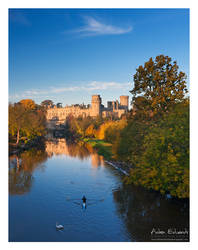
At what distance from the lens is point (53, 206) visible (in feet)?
64.9

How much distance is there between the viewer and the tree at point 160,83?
2898 cm

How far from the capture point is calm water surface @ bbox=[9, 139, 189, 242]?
15367 mm

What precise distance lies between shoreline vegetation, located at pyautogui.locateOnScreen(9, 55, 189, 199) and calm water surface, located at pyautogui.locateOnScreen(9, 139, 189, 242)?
1374 mm

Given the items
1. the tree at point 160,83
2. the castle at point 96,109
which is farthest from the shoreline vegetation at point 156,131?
the castle at point 96,109

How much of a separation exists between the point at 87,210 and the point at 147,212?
440cm

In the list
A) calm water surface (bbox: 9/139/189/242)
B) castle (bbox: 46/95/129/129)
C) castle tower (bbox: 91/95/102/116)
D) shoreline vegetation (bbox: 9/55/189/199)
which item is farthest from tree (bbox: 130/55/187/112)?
castle tower (bbox: 91/95/102/116)

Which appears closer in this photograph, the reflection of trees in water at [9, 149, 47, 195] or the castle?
the reflection of trees in water at [9, 149, 47, 195]

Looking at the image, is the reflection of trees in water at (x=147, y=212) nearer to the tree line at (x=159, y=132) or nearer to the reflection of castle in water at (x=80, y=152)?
the tree line at (x=159, y=132)

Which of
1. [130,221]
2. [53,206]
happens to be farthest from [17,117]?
[130,221]

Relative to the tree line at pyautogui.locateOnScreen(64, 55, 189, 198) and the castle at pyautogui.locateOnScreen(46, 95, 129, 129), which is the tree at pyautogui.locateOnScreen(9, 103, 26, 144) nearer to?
the tree line at pyautogui.locateOnScreen(64, 55, 189, 198)

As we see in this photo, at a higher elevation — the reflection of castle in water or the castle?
the castle

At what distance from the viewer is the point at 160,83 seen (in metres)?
30.1

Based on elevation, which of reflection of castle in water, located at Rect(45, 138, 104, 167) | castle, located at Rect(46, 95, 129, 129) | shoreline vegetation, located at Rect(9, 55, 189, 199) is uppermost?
castle, located at Rect(46, 95, 129, 129)

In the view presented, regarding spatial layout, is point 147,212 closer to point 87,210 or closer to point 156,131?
point 87,210
